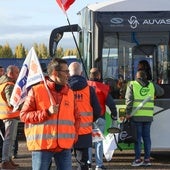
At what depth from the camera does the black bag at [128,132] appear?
1031cm

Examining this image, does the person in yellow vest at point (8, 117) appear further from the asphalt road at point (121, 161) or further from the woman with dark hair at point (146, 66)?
the woman with dark hair at point (146, 66)

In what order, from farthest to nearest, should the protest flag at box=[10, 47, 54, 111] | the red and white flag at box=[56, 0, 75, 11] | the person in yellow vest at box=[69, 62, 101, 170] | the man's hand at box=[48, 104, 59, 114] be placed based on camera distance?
the red and white flag at box=[56, 0, 75, 11] → the person in yellow vest at box=[69, 62, 101, 170] → the protest flag at box=[10, 47, 54, 111] → the man's hand at box=[48, 104, 59, 114]

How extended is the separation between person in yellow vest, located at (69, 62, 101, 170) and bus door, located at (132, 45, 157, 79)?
340 centimetres

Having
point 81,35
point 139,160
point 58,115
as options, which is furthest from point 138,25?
point 58,115

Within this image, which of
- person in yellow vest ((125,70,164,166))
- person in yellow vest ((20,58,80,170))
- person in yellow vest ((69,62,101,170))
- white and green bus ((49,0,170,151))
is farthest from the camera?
white and green bus ((49,0,170,151))

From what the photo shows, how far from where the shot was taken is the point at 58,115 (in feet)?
18.6

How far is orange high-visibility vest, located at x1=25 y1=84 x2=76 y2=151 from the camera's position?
561 cm

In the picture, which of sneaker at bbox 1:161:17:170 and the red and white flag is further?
the red and white flag

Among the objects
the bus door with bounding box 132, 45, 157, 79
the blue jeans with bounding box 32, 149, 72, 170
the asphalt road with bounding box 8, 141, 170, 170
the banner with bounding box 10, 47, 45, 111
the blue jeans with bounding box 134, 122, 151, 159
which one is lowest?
the asphalt road with bounding box 8, 141, 170, 170

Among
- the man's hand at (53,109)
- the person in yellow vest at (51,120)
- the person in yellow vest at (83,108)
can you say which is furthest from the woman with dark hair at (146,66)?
the man's hand at (53,109)

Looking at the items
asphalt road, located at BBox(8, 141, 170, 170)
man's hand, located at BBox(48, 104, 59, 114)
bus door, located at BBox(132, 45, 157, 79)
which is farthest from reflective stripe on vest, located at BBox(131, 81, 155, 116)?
man's hand, located at BBox(48, 104, 59, 114)

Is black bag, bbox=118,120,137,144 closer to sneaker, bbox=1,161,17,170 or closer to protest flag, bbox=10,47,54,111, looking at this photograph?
sneaker, bbox=1,161,17,170

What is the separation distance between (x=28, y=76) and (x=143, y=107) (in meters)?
4.50

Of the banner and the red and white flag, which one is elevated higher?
the red and white flag
